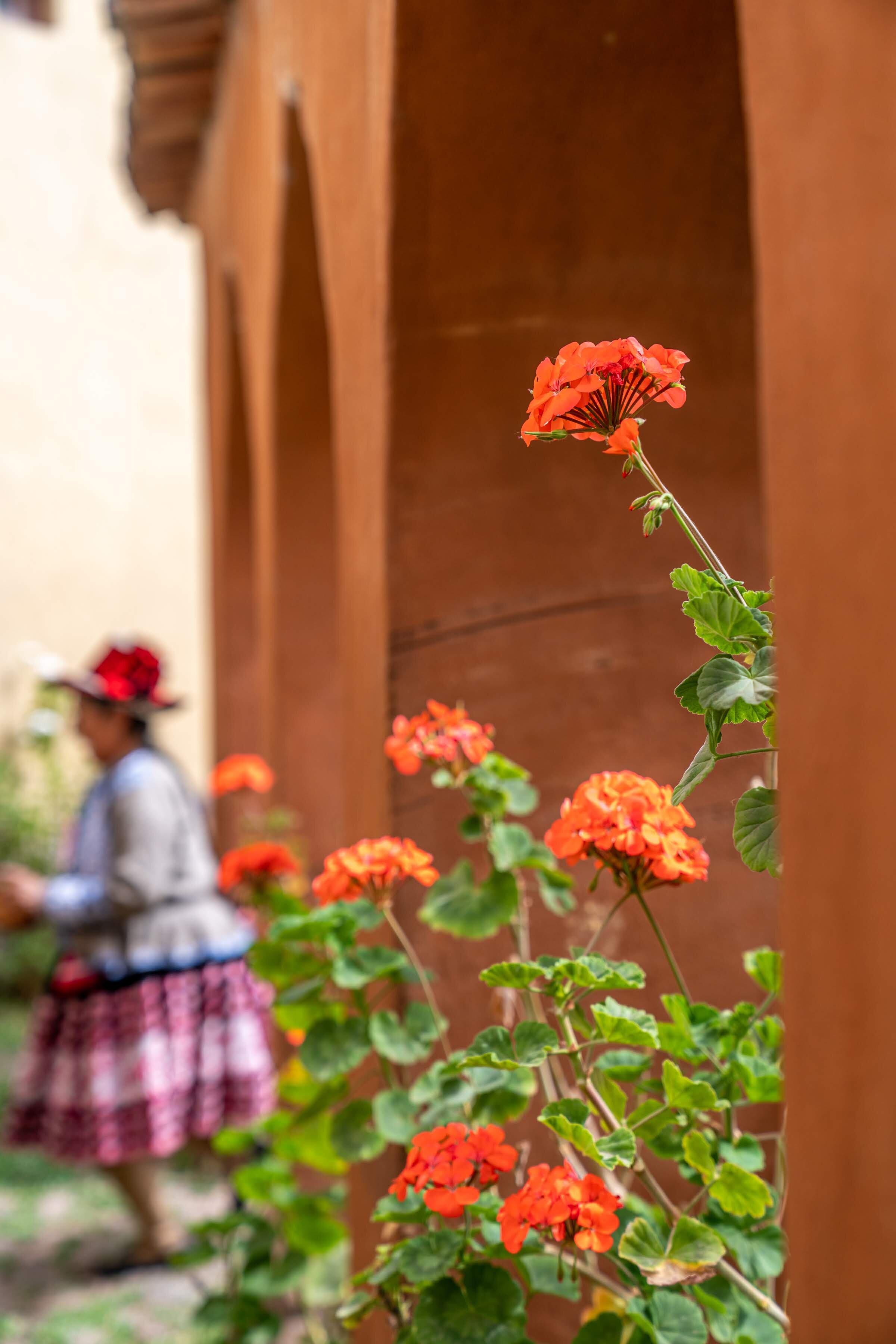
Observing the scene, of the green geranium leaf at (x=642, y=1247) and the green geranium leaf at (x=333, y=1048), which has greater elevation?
the green geranium leaf at (x=333, y=1048)

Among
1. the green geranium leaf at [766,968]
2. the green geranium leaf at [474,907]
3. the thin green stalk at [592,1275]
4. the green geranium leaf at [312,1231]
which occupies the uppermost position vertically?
the green geranium leaf at [474,907]

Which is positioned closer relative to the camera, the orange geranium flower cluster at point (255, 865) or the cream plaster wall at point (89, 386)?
the orange geranium flower cluster at point (255, 865)

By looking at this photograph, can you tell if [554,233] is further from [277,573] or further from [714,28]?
[277,573]

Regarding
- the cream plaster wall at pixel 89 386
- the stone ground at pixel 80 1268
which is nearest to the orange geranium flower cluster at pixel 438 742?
the stone ground at pixel 80 1268

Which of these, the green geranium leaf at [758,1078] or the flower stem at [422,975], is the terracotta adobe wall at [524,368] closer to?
the flower stem at [422,975]

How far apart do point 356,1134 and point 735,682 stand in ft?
3.17

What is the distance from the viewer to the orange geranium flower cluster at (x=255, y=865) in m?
2.28

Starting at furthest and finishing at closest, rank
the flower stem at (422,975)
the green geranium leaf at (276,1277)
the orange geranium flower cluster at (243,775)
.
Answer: the orange geranium flower cluster at (243,775)
the green geranium leaf at (276,1277)
the flower stem at (422,975)

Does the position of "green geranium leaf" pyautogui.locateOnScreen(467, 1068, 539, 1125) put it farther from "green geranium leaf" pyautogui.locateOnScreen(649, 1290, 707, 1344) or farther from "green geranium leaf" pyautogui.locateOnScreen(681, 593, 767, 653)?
"green geranium leaf" pyautogui.locateOnScreen(681, 593, 767, 653)

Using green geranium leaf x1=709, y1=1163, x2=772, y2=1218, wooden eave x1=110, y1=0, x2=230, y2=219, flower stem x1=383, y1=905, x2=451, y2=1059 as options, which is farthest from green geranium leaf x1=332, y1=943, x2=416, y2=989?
wooden eave x1=110, y1=0, x2=230, y2=219

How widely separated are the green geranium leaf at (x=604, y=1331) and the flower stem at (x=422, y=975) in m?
0.41

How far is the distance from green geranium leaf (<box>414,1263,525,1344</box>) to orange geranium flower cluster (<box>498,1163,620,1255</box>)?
177mm

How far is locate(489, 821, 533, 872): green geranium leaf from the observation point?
1.53 meters

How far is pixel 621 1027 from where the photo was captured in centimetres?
118
